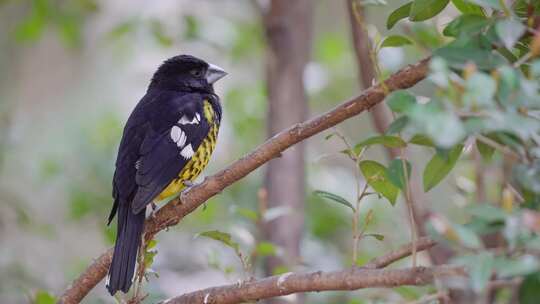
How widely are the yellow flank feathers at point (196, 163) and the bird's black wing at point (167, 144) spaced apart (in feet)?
0.12

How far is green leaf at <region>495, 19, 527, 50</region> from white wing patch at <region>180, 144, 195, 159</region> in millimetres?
1847

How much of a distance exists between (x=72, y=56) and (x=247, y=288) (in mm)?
5931

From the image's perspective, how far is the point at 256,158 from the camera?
7.17 feet

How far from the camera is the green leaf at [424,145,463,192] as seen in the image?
186 cm

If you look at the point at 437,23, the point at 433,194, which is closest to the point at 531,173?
the point at 437,23

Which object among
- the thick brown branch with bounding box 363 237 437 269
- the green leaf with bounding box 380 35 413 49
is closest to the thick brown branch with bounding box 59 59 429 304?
the green leaf with bounding box 380 35 413 49

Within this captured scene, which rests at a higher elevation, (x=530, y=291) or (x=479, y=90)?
(x=479, y=90)

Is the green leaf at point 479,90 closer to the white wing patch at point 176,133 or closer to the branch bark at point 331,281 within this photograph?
the branch bark at point 331,281

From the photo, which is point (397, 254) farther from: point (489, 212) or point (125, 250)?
point (125, 250)

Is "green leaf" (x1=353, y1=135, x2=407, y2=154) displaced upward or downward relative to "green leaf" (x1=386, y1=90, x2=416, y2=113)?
upward

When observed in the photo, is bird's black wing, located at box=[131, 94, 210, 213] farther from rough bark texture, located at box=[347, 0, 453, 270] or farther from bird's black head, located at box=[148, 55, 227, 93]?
rough bark texture, located at box=[347, 0, 453, 270]

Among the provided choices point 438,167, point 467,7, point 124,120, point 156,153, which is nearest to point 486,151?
point 438,167

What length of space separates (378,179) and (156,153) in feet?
4.15

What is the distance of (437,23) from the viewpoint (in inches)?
145
